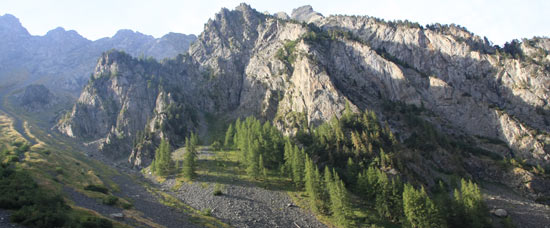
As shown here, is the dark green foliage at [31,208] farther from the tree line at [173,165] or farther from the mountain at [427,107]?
the mountain at [427,107]

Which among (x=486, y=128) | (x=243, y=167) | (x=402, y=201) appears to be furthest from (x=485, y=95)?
(x=243, y=167)

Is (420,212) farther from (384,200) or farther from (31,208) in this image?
(31,208)

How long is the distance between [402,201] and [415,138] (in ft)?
202

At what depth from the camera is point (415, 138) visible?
130750 millimetres

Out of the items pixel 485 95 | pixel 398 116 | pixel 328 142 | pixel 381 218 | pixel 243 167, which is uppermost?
pixel 485 95

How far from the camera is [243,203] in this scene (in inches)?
3255

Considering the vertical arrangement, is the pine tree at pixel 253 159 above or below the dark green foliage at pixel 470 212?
above

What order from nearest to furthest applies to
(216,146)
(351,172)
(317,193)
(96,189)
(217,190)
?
(317,193)
(96,189)
(217,190)
(351,172)
(216,146)

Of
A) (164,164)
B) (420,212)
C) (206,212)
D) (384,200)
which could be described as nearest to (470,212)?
(420,212)

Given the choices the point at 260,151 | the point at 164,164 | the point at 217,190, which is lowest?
the point at 217,190

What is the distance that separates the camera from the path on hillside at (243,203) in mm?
72000

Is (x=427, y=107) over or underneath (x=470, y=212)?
over

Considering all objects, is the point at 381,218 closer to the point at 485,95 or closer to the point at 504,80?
the point at 485,95

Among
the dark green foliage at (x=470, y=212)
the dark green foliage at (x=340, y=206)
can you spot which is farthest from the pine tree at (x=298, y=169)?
the dark green foliage at (x=470, y=212)
